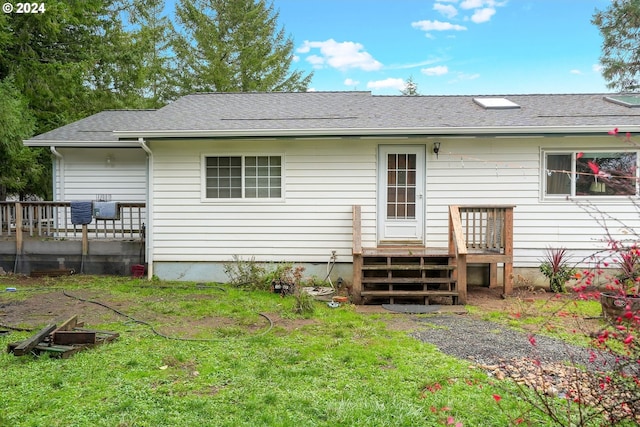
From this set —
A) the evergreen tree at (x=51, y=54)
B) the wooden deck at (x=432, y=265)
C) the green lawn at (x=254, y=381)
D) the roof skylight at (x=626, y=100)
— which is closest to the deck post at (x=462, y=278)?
the wooden deck at (x=432, y=265)

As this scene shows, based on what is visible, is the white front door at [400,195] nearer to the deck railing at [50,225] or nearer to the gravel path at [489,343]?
the gravel path at [489,343]

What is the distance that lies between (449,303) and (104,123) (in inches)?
360

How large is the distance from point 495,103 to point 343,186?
3943 mm

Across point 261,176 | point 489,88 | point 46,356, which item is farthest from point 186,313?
point 489,88

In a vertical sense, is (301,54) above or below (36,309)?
above

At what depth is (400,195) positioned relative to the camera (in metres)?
7.65

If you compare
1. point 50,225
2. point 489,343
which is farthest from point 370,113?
point 50,225

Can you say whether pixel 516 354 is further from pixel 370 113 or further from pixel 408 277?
pixel 370 113

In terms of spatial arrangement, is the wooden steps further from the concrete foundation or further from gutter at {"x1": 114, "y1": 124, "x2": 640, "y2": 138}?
the concrete foundation

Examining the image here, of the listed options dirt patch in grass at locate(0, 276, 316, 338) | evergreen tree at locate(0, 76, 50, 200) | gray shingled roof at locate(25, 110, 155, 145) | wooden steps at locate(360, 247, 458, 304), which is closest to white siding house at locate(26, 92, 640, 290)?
wooden steps at locate(360, 247, 458, 304)

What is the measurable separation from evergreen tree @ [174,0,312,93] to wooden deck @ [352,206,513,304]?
1482cm

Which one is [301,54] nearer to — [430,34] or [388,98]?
[430,34]

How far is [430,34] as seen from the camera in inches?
835

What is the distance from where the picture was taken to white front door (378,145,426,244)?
7.60m
